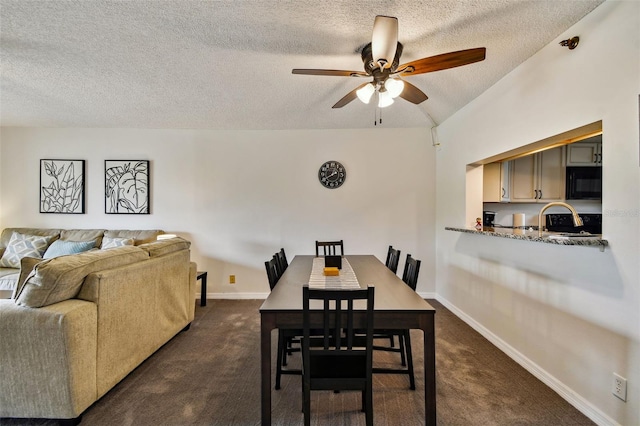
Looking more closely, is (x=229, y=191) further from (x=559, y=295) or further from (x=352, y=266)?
(x=559, y=295)

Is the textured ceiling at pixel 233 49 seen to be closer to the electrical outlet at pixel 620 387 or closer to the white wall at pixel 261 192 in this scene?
the white wall at pixel 261 192

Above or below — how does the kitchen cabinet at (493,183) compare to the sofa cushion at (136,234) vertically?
above

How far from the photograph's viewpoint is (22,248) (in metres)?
3.51

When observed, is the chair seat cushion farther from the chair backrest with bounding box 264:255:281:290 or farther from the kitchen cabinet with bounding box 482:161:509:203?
the kitchen cabinet with bounding box 482:161:509:203

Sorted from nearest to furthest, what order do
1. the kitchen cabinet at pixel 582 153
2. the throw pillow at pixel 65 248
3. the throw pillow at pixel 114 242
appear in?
1. the throw pillow at pixel 65 248
2. the throw pillow at pixel 114 242
3. the kitchen cabinet at pixel 582 153

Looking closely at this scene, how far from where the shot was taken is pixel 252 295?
4.05 m

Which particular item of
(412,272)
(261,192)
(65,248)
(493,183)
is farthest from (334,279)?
(65,248)

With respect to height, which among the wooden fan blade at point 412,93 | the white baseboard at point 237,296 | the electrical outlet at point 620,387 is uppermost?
the wooden fan blade at point 412,93

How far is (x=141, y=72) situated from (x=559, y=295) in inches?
150

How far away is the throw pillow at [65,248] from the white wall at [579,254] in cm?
461

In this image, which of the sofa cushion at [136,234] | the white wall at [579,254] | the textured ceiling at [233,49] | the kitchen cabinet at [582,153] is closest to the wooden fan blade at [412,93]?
the textured ceiling at [233,49]

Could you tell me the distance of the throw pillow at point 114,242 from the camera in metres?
3.55

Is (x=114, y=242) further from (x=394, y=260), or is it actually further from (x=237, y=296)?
(x=394, y=260)

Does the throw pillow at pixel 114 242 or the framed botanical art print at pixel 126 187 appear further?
the framed botanical art print at pixel 126 187
